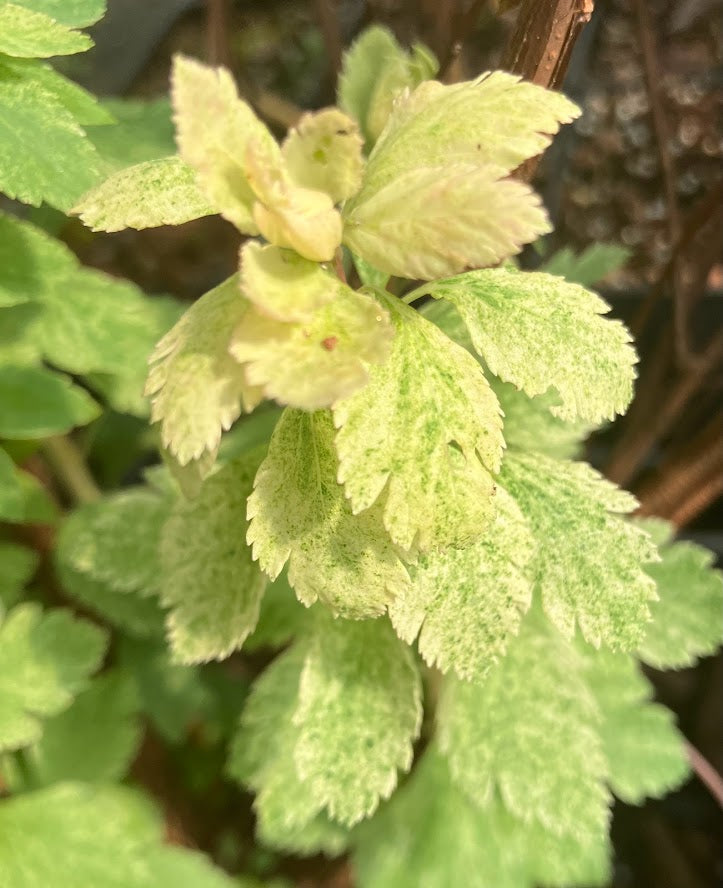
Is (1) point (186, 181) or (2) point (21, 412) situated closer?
(1) point (186, 181)

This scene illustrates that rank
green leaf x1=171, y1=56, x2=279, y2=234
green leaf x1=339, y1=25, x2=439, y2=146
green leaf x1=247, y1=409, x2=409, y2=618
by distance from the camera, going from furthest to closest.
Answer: green leaf x1=339, y1=25, x2=439, y2=146 < green leaf x1=247, y1=409, x2=409, y2=618 < green leaf x1=171, y1=56, x2=279, y2=234

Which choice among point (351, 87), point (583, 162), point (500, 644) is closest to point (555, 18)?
point (351, 87)

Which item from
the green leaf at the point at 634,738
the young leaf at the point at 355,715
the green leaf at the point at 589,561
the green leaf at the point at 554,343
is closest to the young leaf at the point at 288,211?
the green leaf at the point at 554,343

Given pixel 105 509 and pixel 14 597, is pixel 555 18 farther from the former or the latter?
pixel 14 597

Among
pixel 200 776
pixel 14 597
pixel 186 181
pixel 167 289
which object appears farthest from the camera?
pixel 167 289

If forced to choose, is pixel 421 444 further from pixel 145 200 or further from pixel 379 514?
pixel 145 200

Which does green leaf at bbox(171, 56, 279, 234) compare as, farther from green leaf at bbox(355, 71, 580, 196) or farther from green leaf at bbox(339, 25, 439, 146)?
green leaf at bbox(339, 25, 439, 146)

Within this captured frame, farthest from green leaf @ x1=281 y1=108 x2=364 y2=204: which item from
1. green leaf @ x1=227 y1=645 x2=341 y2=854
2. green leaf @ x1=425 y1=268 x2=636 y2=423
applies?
green leaf @ x1=227 y1=645 x2=341 y2=854

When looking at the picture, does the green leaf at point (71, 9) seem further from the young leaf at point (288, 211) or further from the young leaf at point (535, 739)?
the young leaf at point (535, 739)
